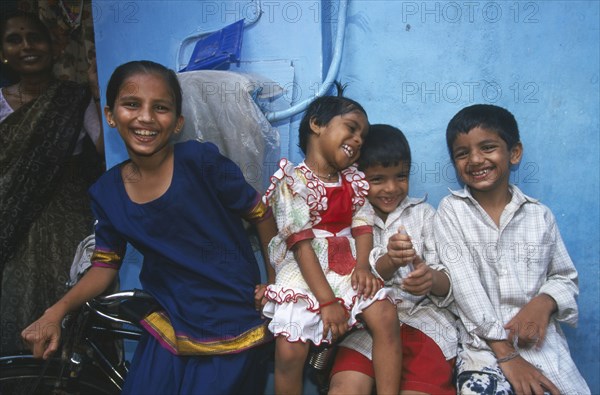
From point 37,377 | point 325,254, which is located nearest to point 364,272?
point 325,254

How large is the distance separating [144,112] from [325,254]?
0.79 m

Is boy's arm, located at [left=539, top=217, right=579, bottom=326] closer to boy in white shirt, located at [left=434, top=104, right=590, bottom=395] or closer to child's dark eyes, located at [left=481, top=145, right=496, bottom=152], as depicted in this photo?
boy in white shirt, located at [left=434, top=104, right=590, bottom=395]

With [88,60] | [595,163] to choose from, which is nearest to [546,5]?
[595,163]

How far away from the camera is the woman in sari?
253 cm

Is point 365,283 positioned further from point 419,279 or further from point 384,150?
point 384,150

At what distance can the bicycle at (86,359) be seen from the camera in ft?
6.16

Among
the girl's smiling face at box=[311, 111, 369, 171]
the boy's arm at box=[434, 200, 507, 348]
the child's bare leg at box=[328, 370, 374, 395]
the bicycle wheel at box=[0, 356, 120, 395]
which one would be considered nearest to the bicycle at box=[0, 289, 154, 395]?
the bicycle wheel at box=[0, 356, 120, 395]

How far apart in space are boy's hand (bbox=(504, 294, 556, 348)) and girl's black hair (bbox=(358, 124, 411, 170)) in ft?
2.20

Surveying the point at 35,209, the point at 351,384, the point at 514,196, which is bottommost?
the point at 351,384

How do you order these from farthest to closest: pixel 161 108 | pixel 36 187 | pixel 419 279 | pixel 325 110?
pixel 36 187, pixel 325 110, pixel 161 108, pixel 419 279

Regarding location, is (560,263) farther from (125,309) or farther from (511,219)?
(125,309)

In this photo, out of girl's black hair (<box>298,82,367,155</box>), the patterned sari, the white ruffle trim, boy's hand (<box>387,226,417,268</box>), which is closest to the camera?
boy's hand (<box>387,226,417,268</box>)

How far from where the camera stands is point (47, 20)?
119 inches

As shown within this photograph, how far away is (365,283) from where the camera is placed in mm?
1756
